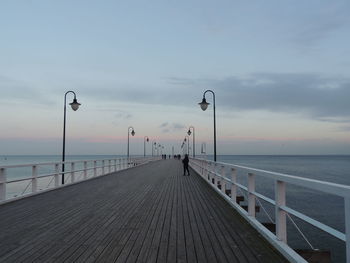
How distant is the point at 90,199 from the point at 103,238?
15.7 ft

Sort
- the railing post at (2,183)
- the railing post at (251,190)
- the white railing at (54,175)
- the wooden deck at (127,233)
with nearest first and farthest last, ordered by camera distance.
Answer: the wooden deck at (127,233) < the railing post at (251,190) < the railing post at (2,183) < the white railing at (54,175)

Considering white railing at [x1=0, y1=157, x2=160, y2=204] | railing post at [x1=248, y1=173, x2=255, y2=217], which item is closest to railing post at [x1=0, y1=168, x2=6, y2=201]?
white railing at [x1=0, y1=157, x2=160, y2=204]

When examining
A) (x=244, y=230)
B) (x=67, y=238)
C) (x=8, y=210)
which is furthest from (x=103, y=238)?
(x=8, y=210)

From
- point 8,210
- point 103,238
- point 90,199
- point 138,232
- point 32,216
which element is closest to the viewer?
point 103,238

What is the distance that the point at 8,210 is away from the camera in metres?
8.05

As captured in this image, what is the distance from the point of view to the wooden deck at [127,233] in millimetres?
4500

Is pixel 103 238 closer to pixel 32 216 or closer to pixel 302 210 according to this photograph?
pixel 32 216

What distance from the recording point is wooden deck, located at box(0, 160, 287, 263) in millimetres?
4500

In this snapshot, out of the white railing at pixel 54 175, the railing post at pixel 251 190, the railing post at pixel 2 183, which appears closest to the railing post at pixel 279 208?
the railing post at pixel 251 190

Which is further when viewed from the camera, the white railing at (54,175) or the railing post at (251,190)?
the white railing at (54,175)

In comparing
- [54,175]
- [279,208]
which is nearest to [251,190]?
[279,208]

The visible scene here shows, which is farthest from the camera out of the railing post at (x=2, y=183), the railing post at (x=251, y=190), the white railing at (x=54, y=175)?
the white railing at (x=54, y=175)

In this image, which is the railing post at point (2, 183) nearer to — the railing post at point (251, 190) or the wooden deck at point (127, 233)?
the wooden deck at point (127, 233)

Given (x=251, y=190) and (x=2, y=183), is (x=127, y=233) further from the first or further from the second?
(x=2, y=183)
